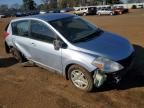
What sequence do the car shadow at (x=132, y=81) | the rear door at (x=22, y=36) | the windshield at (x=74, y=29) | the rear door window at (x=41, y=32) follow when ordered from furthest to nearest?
the rear door at (x=22, y=36)
the rear door window at (x=41, y=32)
the windshield at (x=74, y=29)
the car shadow at (x=132, y=81)

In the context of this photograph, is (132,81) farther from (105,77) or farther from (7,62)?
(7,62)

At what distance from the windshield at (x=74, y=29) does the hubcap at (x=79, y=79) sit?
821 mm

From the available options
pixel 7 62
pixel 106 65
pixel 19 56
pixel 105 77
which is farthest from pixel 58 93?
pixel 7 62

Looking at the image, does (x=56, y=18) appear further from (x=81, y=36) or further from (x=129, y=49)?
(x=129, y=49)

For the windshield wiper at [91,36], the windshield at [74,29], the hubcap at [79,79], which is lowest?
the hubcap at [79,79]

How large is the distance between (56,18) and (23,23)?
1269mm

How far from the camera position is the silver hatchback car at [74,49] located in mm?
5469

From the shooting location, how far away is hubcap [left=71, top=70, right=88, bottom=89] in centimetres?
573

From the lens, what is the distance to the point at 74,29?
668cm

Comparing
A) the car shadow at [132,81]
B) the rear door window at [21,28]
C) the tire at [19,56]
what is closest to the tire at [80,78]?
the car shadow at [132,81]

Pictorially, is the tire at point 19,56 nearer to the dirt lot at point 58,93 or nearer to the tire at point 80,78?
the dirt lot at point 58,93

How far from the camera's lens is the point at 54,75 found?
23.2ft

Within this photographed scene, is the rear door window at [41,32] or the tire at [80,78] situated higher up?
the rear door window at [41,32]

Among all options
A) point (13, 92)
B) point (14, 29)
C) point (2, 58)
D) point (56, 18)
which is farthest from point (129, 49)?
point (2, 58)
